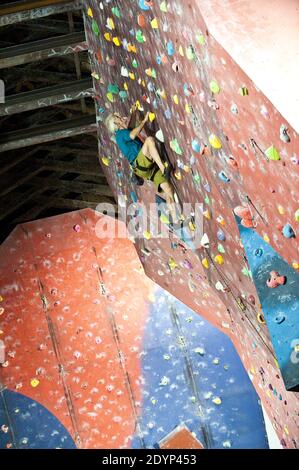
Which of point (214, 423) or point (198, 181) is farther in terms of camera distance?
point (214, 423)

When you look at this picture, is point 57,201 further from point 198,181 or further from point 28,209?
point 198,181

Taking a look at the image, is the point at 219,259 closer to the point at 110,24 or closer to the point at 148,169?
the point at 148,169

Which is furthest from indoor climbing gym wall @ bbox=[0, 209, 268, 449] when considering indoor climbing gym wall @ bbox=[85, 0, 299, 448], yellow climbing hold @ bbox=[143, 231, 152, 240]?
indoor climbing gym wall @ bbox=[85, 0, 299, 448]

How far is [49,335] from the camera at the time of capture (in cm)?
867

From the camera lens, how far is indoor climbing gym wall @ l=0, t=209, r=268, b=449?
847cm

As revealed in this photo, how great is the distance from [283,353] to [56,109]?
3.86 meters

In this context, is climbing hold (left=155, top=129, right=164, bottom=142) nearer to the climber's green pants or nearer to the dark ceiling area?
the climber's green pants

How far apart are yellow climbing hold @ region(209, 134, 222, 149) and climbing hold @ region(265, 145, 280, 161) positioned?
474 millimetres

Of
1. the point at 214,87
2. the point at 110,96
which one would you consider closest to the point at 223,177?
the point at 214,87

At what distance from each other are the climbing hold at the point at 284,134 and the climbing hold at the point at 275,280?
0.78 metres

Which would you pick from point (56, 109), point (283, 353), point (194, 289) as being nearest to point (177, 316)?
point (194, 289)

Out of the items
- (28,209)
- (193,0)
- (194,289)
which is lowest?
(194,289)

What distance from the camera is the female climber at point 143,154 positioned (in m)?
5.67

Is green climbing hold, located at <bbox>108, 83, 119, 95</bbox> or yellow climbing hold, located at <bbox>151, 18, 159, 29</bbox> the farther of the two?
green climbing hold, located at <bbox>108, 83, 119, 95</bbox>
